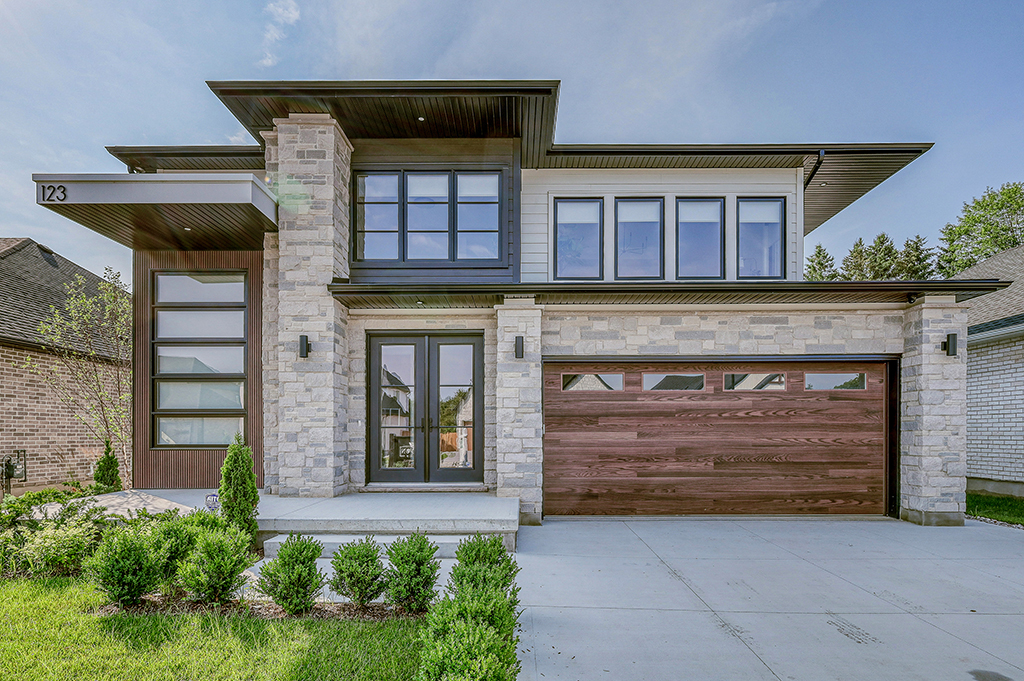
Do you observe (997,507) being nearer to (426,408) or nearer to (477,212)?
(426,408)

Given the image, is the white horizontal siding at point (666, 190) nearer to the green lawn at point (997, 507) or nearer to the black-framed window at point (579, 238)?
the black-framed window at point (579, 238)

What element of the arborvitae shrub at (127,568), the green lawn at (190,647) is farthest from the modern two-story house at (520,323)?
the green lawn at (190,647)

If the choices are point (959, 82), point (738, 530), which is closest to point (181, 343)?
point (738, 530)

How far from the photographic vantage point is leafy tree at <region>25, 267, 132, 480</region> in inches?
399

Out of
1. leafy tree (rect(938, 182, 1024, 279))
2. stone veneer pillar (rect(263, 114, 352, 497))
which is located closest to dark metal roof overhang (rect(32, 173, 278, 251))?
stone veneer pillar (rect(263, 114, 352, 497))

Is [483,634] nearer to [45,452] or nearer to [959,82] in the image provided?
[45,452]

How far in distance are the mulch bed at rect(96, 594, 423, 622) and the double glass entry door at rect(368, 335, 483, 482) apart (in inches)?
145

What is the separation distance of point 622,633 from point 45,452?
12213mm

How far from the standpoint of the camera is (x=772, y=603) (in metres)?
4.47

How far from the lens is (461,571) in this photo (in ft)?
11.8

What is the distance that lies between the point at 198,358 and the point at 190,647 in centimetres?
587

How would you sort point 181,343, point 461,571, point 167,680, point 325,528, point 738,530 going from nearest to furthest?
point 167,680, point 461,571, point 325,528, point 738,530, point 181,343

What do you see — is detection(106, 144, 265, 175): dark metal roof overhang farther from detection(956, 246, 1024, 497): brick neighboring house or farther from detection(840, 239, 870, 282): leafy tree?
detection(840, 239, 870, 282): leafy tree

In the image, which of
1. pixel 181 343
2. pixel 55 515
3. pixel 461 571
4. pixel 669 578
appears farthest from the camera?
pixel 181 343
